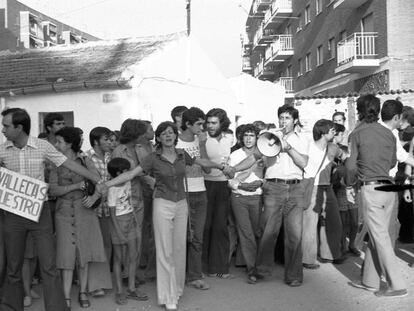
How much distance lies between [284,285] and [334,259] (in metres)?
1.24

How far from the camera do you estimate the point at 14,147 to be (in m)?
4.59

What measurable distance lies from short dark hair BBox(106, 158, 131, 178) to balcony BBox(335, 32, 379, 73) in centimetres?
1728

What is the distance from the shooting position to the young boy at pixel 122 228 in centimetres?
528

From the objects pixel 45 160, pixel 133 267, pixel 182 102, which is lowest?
pixel 133 267

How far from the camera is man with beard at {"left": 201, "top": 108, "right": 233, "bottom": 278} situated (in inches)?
239

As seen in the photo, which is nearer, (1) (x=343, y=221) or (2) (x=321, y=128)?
(2) (x=321, y=128)

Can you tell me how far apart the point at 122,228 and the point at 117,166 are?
64cm

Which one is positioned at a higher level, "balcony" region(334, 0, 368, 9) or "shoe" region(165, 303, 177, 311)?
"balcony" region(334, 0, 368, 9)

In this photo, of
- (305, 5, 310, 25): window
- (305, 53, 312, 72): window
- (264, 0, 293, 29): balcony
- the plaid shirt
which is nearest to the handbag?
the plaid shirt

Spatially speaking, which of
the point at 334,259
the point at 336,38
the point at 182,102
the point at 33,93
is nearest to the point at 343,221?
the point at 334,259

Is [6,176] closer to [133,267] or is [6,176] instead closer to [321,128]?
[133,267]

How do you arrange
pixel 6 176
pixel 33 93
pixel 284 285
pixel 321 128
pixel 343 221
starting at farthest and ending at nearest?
pixel 33 93 < pixel 343 221 < pixel 321 128 < pixel 284 285 < pixel 6 176

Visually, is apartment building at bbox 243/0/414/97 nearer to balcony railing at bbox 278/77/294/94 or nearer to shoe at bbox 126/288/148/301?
balcony railing at bbox 278/77/294/94

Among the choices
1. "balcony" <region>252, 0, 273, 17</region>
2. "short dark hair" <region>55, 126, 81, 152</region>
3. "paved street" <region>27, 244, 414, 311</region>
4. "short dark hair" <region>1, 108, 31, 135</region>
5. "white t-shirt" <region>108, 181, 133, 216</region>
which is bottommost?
"paved street" <region>27, 244, 414, 311</region>
